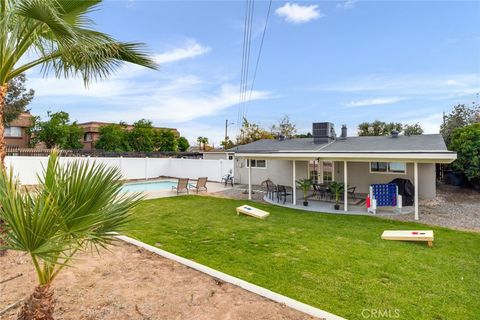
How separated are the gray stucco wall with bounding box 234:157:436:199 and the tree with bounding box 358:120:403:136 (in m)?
20.3

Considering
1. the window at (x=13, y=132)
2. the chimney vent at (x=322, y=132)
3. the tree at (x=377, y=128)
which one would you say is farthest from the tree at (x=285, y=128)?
the window at (x=13, y=132)

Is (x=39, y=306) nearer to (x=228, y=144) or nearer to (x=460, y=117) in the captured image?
(x=460, y=117)

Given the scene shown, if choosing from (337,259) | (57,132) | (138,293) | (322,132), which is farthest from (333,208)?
(57,132)

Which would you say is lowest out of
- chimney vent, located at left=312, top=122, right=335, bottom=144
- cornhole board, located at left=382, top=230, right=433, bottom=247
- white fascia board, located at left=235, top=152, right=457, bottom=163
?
cornhole board, located at left=382, top=230, right=433, bottom=247

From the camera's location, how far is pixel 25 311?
2.91 meters

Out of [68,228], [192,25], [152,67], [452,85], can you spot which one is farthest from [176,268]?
[452,85]

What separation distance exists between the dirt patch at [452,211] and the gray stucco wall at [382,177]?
2.18 ft

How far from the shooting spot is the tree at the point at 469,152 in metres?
14.9

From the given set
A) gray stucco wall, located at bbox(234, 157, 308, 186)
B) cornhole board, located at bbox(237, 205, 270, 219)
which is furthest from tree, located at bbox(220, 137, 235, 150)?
cornhole board, located at bbox(237, 205, 270, 219)

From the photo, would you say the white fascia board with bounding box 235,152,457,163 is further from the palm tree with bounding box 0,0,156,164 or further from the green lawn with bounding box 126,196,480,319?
the palm tree with bounding box 0,0,156,164

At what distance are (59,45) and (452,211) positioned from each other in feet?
45.9

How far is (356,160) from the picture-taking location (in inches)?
439

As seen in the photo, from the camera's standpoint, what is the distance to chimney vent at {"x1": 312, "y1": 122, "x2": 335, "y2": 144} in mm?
17391

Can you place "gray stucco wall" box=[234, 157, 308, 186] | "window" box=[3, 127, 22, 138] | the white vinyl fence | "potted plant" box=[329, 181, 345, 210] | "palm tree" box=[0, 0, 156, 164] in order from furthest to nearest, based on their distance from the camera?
"window" box=[3, 127, 22, 138] → the white vinyl fence → "gray stucco wall" box=[234, 157, 308, 186] → "potted plant" box=[329, 181, 345, 210] → "palm tree" box=[0, 0, 156, 164]
